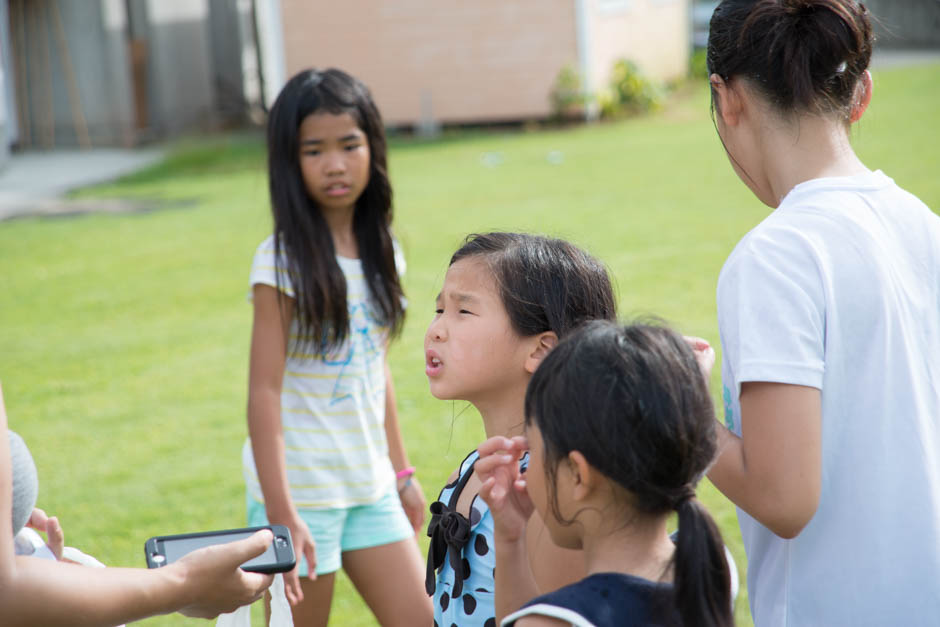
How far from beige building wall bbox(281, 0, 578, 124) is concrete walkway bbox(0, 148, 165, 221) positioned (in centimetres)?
375

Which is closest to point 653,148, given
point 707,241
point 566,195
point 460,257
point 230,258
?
point 566,195

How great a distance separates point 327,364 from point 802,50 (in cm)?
177

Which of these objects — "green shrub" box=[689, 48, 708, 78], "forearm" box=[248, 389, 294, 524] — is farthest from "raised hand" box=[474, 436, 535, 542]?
"green shrub" box=[689, 48, 708, 78]

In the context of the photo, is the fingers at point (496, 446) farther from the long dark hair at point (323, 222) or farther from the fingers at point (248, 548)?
the long dark hair at point (323, 222)

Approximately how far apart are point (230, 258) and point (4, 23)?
385 inches

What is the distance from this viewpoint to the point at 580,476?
1604 mm

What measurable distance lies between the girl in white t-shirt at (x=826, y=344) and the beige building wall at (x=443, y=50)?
18139 mm

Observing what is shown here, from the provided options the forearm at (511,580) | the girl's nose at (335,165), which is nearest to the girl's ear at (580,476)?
the forearm at (511,580)

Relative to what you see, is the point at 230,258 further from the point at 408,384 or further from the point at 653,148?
the point at 653,148

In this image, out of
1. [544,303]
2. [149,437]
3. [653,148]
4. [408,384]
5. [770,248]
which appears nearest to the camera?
[770,248]

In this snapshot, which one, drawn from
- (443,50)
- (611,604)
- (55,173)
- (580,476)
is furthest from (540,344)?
(443,50)

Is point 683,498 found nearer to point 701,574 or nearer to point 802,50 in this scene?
point 701,574

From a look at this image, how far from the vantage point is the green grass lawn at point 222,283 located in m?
5.32

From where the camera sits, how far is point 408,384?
6559 mm
